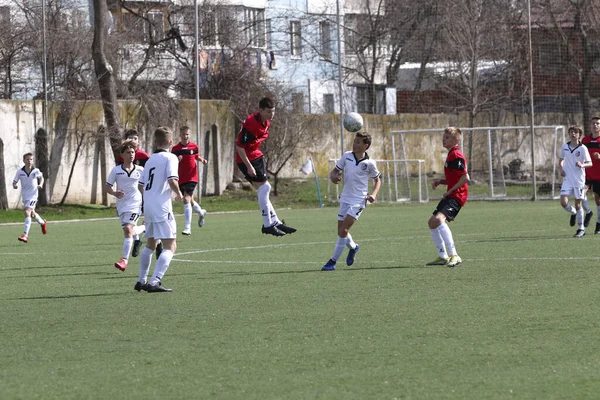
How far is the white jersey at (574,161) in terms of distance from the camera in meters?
20.2

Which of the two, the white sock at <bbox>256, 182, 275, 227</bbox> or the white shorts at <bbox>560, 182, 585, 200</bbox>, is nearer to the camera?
the white sock at <bbox>256, 182, 275, 227</bbox>

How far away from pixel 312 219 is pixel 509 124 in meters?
20.5

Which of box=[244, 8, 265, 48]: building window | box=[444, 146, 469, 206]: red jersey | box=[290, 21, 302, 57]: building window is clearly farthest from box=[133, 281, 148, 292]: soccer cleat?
box=[290, 21, 302, 57]: building window

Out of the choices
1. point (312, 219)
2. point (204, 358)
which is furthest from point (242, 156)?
point (312, 219)

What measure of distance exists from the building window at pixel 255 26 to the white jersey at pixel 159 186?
36.7 meters

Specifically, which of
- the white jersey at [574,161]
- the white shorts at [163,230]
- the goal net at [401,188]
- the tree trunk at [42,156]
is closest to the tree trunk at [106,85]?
the tree trunk at [42,156]

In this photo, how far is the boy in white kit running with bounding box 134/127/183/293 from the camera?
11938 mm

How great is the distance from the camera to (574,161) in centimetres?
2038

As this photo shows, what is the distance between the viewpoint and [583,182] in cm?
2048

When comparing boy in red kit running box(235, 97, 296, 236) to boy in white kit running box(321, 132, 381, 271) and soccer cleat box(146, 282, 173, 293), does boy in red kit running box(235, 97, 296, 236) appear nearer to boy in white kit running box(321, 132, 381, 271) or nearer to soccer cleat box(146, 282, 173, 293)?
boy in white kit running box(321, 132, 381, 271)

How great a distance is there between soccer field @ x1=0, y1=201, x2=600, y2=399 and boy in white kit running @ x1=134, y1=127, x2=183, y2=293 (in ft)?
1.17

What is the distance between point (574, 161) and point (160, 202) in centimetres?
1065

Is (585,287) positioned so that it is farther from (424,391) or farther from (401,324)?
(424,391)

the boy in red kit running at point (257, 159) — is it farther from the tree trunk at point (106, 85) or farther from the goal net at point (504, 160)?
the goal net at point (504, 160)
